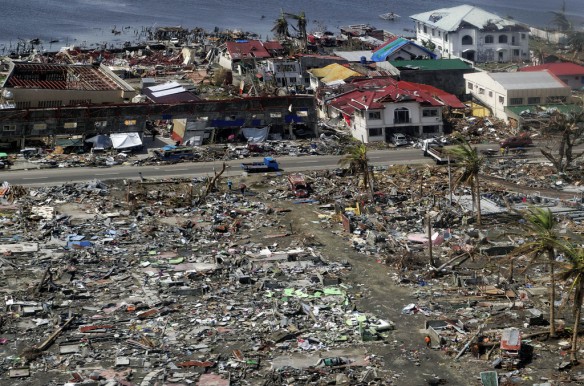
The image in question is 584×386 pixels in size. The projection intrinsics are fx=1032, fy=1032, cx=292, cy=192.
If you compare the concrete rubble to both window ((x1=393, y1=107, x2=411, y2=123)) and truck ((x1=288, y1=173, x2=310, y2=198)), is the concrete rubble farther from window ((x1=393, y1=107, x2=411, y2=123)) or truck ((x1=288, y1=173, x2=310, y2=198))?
window ((x1=393, y1=107, x2=411, y2=123))

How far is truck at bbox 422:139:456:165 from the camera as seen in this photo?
54.5 m

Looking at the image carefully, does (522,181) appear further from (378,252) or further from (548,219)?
(548,219)

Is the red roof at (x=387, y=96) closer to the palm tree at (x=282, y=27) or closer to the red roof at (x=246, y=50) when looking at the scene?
the red roof at (x=246, y=50)

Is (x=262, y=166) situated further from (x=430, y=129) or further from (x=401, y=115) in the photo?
(x=430, y=129)

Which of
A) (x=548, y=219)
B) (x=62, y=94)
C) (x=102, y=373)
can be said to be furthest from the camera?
(x=62, y=94)

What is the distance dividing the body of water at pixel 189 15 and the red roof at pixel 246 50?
23488 mm

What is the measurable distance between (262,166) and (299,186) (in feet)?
15.9

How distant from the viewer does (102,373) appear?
29.6m

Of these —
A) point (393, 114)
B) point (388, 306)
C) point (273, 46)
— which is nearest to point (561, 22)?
point (273, 46)

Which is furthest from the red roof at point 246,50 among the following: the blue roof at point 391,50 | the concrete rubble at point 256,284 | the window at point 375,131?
the concrete rubble at point 256,284

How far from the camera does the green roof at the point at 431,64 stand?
74.1m

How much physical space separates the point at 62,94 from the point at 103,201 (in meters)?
16.7

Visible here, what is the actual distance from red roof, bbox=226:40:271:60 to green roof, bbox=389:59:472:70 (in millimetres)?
13340

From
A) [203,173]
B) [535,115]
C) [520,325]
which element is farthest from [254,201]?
[535,115]
